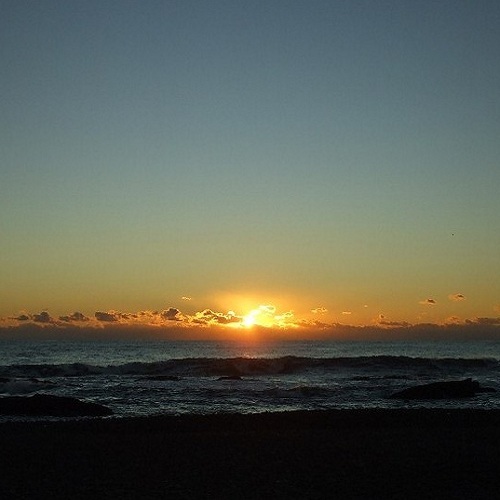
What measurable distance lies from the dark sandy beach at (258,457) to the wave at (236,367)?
37.7 meters

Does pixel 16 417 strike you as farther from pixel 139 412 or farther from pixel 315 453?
pixel 315 453

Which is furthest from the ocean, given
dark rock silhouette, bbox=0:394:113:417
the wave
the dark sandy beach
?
the dark sandy beach

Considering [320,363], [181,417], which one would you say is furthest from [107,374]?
[181,417]

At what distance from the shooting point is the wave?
62.4 meters

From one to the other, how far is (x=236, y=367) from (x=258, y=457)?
51.6m

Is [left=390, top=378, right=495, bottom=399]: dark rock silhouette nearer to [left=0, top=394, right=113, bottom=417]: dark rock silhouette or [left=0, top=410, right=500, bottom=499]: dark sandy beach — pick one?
[left=0, top=410, right=500, bottom=499]: dark sandy beach

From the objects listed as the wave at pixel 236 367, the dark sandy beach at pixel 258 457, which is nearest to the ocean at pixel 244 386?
the wave at pixel 236 367

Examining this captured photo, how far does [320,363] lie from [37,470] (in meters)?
59.3

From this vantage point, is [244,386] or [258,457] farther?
[244,386]

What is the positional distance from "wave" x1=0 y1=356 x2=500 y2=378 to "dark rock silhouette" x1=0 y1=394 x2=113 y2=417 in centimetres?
2965

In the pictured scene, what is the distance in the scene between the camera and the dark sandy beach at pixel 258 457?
13336 millimetres

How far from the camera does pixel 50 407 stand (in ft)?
96.1

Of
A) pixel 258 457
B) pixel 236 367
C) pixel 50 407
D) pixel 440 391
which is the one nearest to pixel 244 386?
pixel 440 391

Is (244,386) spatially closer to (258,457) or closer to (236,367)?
(236,367)
